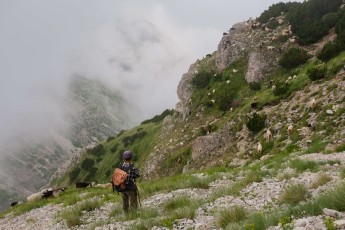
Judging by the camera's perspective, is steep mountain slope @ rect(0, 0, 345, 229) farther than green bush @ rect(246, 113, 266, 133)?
No

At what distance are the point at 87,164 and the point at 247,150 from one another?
50368 mm

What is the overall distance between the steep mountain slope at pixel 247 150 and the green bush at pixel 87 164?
2.63 m

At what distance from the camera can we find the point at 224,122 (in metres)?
34.3

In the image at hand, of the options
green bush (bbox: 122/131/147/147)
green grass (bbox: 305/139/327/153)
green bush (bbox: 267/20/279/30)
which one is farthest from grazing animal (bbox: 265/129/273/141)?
green bush (bbox: 122/131/147/147)

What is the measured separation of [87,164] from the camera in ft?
232

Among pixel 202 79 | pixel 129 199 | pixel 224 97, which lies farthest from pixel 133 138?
pixel 129 199

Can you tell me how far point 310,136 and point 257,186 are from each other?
423 inches

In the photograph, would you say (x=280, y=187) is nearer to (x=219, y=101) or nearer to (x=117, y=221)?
(x=117, y=221)

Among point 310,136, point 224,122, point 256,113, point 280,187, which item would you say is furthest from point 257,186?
point 224,122

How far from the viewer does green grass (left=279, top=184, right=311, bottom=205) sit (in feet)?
30.0

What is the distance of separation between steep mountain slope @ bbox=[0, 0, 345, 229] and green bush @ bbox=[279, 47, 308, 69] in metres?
0.11

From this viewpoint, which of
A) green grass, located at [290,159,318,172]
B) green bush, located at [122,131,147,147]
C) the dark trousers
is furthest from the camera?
green bush, located at [122,131,147,147]

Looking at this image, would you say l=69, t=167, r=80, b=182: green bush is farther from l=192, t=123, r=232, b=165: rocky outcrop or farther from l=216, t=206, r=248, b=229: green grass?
l=216, t=206, r=248, b=229: green grass

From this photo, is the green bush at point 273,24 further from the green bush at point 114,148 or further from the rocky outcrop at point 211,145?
the green bush at point 114,148
